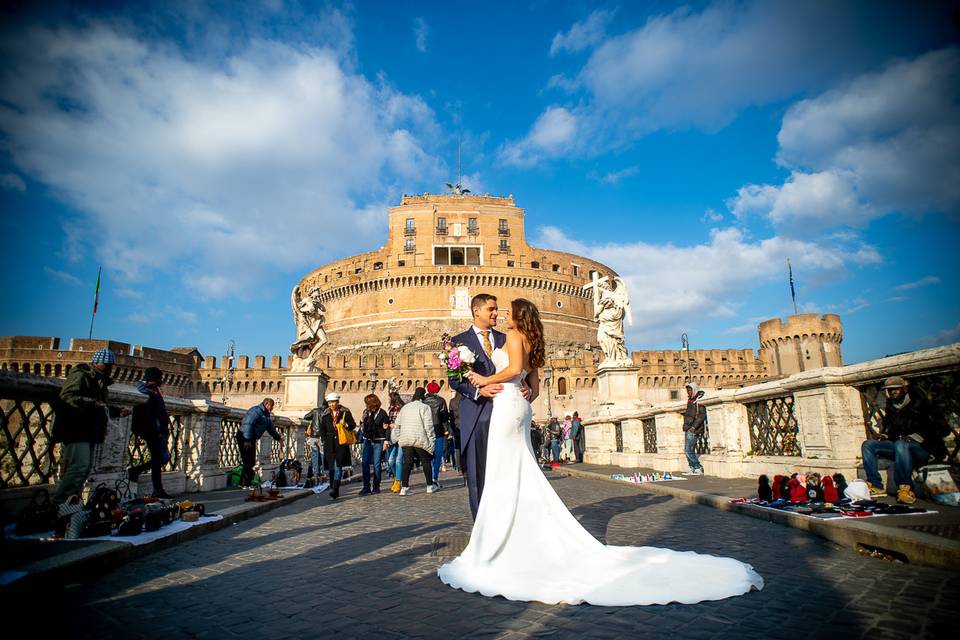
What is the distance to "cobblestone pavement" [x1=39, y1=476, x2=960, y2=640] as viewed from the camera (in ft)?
7.62

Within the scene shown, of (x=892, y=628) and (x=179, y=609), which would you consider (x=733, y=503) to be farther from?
(x=179, y=609)

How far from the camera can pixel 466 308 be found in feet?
176

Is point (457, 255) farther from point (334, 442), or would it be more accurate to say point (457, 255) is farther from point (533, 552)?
point (533, 552)

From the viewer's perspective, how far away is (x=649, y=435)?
11.7m

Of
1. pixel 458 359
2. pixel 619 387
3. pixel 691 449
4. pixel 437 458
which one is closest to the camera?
pixel 458 359

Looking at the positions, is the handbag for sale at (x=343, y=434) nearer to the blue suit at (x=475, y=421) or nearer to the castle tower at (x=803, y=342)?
the blue suit at (x=475, y=421)

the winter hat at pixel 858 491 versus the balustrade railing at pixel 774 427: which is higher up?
the balustrade railing at pixel 774 427

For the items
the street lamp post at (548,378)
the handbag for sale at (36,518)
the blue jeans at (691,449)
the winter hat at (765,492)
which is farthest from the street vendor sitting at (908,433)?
the street lamp post at (548,378)

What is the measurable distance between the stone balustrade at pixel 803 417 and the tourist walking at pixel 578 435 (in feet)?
17.4

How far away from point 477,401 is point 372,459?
5942 mm

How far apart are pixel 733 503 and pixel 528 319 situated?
3.16 metres

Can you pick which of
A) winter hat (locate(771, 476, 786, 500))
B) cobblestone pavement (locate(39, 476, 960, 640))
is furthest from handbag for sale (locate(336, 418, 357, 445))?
winter hat (locate(771, 476, 786, 500))

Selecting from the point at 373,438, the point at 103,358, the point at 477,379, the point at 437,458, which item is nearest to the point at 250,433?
the point at 373,438

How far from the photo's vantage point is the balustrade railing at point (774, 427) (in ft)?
22.6
